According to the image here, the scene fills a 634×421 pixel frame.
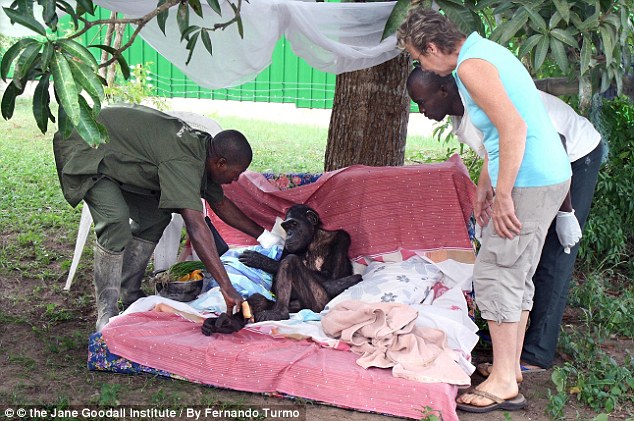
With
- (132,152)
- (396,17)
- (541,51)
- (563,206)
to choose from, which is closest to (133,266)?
(132,152)

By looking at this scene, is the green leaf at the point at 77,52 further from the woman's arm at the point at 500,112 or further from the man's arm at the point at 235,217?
the man's arm at the point at 235,217

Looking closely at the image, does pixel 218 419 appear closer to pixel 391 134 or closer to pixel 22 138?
pixel 391 134

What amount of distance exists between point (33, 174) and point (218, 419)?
540cm

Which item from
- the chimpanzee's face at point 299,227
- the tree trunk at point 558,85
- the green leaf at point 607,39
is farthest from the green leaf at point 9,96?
the tree trunk at point 558,85

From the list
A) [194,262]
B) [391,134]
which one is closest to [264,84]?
[391,134]

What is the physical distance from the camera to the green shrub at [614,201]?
18.8 feet

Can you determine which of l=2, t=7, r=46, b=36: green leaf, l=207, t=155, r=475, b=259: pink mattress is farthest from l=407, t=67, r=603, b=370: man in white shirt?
l=2, t=7, r=46, b=36: green leaf

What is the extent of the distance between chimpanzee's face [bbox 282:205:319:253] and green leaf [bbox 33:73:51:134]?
2266mm

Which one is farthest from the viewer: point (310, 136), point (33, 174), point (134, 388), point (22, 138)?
point (310, 136)

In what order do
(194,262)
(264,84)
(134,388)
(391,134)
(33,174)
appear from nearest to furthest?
(134,388)
(194,262)
(391,134)
(33,174)
(264,84)

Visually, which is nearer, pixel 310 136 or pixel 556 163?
pixel 556 163

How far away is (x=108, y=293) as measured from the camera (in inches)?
169

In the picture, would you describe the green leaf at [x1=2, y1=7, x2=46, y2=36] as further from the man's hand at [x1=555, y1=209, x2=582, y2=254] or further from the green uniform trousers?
the man's hand at [x1=555, y1=209, x2=582, y2=254]

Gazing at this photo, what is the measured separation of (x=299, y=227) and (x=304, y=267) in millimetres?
392
